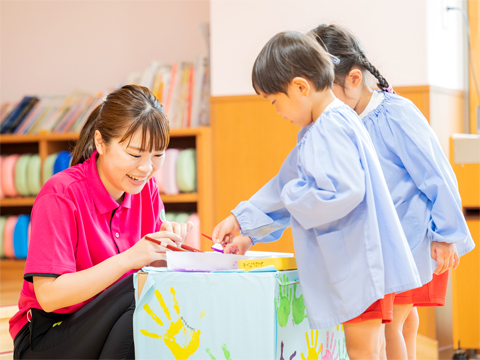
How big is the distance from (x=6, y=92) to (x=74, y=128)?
0.73 meters

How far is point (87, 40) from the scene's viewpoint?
298 centimetres

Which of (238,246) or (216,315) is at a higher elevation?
(238,246)

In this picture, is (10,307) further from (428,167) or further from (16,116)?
(428,167)

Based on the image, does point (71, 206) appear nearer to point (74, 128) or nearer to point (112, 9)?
point (74, 128)

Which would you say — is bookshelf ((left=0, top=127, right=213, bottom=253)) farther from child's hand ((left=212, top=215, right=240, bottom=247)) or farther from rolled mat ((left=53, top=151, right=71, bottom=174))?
child's hand ((left=212, top=215, right=240, bottom=247))

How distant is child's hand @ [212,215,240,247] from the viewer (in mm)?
1280

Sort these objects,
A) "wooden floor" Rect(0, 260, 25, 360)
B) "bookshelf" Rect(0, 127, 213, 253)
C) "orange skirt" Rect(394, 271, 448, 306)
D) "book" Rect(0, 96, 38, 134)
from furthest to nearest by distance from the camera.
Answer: "book" Rect(0, 96, 38, 134) → "bookshelf" Rect(0, 127, 213, 253) → "wooden floor" Rect(0, 260, 25, 360) → "orange skirt" Rect(394, 271, 448, 306)

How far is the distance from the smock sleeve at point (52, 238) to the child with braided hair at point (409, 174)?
729 mm

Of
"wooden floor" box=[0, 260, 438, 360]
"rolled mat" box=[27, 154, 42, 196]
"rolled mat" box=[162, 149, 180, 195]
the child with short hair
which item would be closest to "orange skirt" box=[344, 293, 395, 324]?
the child with short hair

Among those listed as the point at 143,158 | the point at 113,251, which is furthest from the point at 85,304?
the point at 143,158

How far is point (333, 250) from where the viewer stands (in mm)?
1108

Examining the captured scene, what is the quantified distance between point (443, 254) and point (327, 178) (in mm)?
431

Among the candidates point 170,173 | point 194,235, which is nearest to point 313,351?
point 194,235

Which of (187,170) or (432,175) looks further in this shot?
(187,170)
